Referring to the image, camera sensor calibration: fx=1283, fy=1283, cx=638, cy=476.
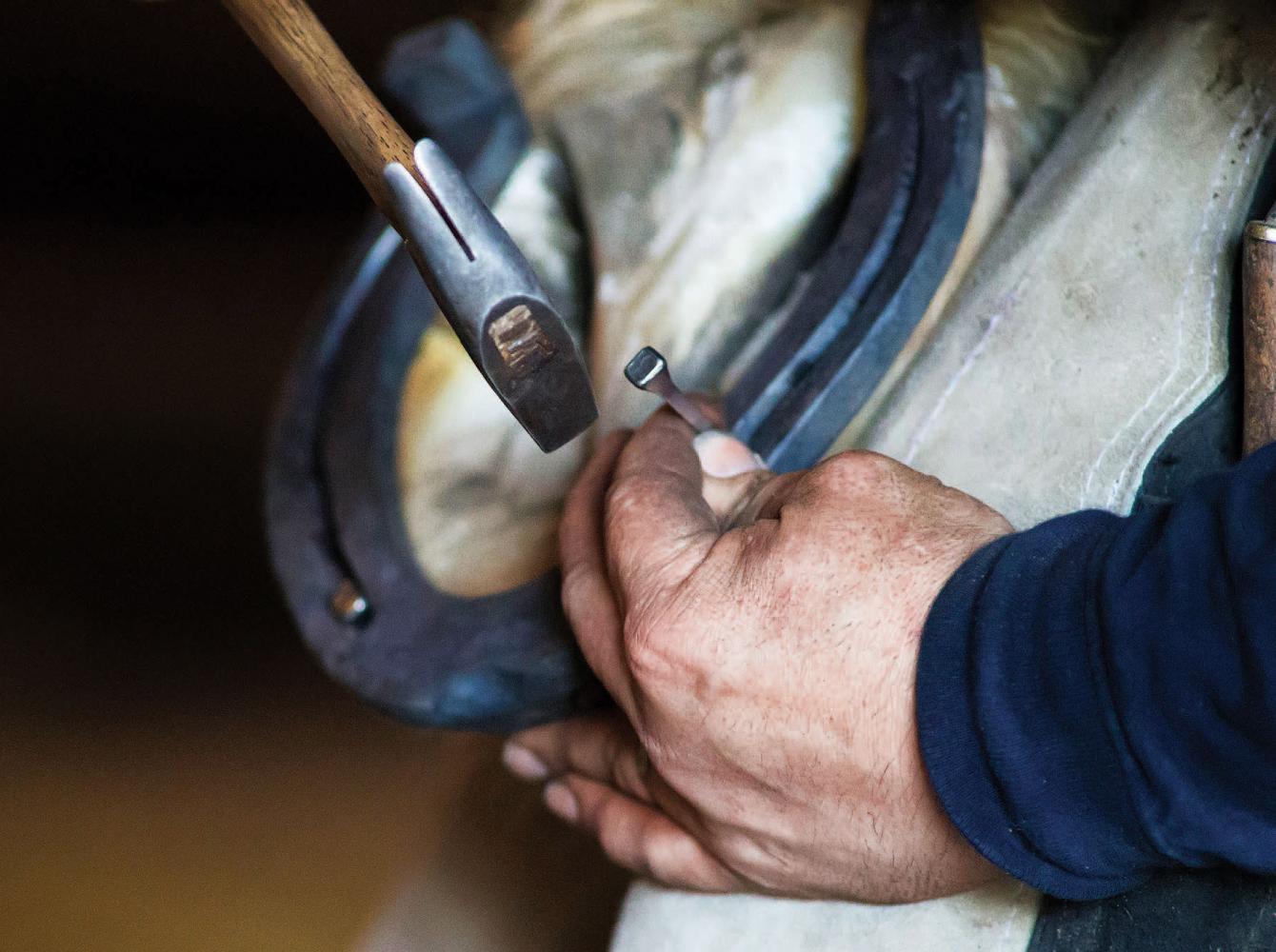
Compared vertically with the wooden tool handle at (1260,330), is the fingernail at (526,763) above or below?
below

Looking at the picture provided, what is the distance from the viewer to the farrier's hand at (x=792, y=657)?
1.72 ft

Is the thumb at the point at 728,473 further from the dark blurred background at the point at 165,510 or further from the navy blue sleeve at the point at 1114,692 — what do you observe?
the dark blurred background at the point at 165,510

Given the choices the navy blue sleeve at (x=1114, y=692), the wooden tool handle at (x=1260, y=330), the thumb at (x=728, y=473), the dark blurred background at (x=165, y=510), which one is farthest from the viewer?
the dark blurred background at (x=165, y=510)

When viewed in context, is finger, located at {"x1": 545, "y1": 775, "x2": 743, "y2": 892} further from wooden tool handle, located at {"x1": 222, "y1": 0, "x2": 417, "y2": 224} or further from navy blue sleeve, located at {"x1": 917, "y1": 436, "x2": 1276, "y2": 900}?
wooden tool handle, located at {"x1": 222, "y1": 0, "x2": 417, "y2": 224}

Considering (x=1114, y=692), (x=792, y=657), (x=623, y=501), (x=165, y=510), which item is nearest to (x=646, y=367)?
(x=623, y=501)

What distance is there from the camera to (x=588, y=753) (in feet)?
2.49

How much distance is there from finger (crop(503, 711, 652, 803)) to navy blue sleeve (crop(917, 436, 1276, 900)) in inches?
9.4

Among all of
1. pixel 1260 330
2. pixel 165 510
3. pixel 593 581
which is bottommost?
pixel 165 510

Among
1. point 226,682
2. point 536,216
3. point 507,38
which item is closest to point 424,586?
point 536,216

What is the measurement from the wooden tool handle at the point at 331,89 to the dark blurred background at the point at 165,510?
65cm

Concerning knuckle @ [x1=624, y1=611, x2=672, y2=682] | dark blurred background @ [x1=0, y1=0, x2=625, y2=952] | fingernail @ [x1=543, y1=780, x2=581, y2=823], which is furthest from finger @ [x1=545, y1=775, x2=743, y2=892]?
dark blurred background @ [x1=0, y1=0, x2=625, y2=952]

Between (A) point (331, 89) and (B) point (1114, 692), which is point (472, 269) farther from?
(B) point (1114, 692)

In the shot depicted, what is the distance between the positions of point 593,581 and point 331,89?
26cm

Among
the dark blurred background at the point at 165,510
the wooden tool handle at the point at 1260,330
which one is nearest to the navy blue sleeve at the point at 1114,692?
the wooden tool handle at the point at 1260,330
